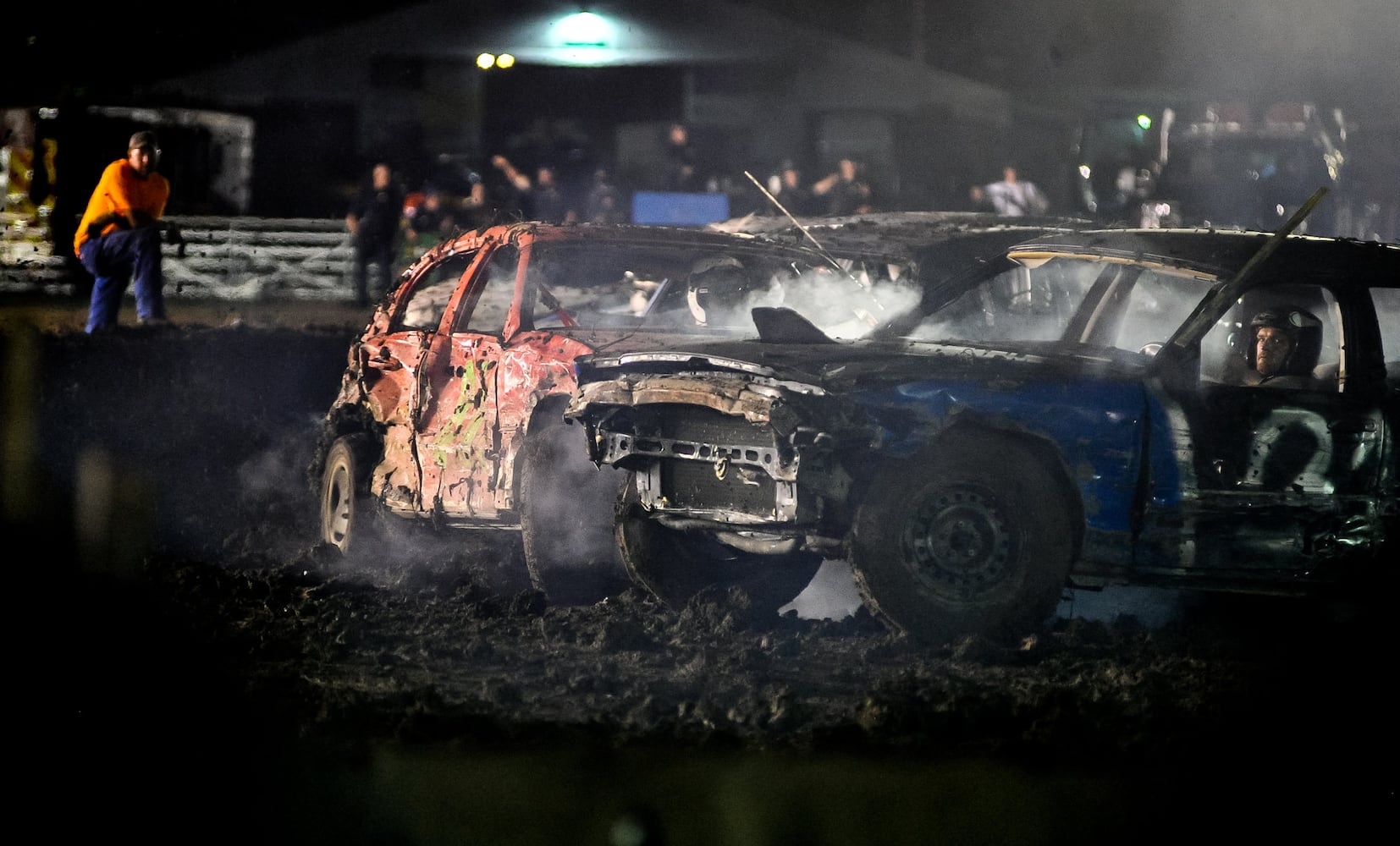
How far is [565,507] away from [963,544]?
5.42 feet

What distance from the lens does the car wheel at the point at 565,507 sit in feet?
23.0

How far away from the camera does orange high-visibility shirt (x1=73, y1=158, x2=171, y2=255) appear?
14.9 metres

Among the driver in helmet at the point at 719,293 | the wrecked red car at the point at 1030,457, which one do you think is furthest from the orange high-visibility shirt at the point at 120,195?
the wrecked red car at the point at 1030,457

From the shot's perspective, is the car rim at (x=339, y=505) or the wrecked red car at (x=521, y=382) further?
the car rim at (x=339, y=505)

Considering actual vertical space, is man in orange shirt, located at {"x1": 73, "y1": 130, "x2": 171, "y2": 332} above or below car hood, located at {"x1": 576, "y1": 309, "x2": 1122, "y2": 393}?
above

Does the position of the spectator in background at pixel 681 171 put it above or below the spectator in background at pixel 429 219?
above

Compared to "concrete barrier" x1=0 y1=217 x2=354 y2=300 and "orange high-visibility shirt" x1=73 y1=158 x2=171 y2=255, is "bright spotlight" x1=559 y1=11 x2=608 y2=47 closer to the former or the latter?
"concrete barrier" x1=0 y1=217 x2=354 y2=300

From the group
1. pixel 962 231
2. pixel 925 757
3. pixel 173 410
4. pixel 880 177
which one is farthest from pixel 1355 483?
pixel 880 177

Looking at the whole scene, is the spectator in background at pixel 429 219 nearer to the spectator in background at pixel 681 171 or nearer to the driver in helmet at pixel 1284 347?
the spectator in background at pixel 681 171

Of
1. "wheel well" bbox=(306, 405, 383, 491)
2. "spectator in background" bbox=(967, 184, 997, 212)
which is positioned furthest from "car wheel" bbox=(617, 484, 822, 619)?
"spectator in background" bbox=(967, 184, 997, 212)

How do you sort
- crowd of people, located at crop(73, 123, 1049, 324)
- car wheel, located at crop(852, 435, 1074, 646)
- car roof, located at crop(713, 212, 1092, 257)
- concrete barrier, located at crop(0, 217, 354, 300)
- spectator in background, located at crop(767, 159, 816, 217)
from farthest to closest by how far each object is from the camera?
concrete barrier, located at crop(0, 217, 354, 300) → spectator in background, located at crop(767, 159, 816, 217) → crowd of people, located at crop(73, 123, 1049, 324) → car roof, located at crop(713, 212, 1092, 257) → car wheel, located at crop(852, 435, 1074, 646)

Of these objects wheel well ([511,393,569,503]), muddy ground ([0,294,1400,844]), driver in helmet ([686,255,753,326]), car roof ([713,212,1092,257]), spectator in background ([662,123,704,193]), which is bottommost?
muddy ground ([0,294,1400,844])

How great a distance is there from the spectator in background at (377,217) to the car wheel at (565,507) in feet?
42.3

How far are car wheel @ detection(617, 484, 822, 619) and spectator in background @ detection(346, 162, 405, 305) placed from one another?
13.2 meters
